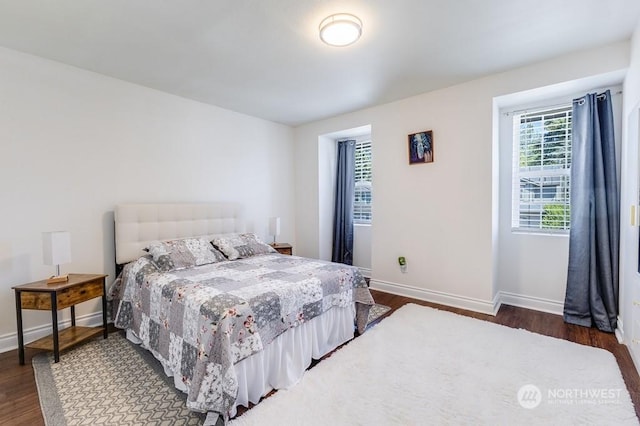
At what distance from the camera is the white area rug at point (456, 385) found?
5.49ft

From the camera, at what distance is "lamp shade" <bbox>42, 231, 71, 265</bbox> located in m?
2.35

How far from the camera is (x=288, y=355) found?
209 centimetres

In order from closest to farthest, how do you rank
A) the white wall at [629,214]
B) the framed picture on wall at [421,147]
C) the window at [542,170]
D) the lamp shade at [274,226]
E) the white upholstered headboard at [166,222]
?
the white wall at [629,214], the white upholstered headboard at [166,222], the window at [542,170], the framed picture on wall at [421,147], the lamp shade at [274,226]

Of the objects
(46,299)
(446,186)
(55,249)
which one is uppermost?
(446,186)

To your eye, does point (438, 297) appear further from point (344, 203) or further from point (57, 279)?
point (57, 279)

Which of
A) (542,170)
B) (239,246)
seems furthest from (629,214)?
(239,246)

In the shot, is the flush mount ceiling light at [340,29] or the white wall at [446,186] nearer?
the flush mount ceiling light at [340,29]

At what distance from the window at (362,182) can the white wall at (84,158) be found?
2073 millimetres

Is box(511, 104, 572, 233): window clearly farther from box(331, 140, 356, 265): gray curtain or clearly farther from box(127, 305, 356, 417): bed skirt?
box(127, 305, 356, 417): bed skirt

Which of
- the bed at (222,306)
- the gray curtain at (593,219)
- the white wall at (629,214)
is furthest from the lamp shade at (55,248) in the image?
the gray curtain at (593,219)

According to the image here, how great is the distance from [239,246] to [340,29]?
237 cm

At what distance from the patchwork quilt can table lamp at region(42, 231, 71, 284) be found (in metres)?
0.50

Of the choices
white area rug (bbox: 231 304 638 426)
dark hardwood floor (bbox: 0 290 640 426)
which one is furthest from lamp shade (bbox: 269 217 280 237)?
white area rug (bbox: 231 304 638 426)

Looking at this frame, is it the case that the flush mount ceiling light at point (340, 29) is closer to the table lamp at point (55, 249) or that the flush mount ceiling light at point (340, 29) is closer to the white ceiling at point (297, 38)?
the white ceiling at point (297, 38)
